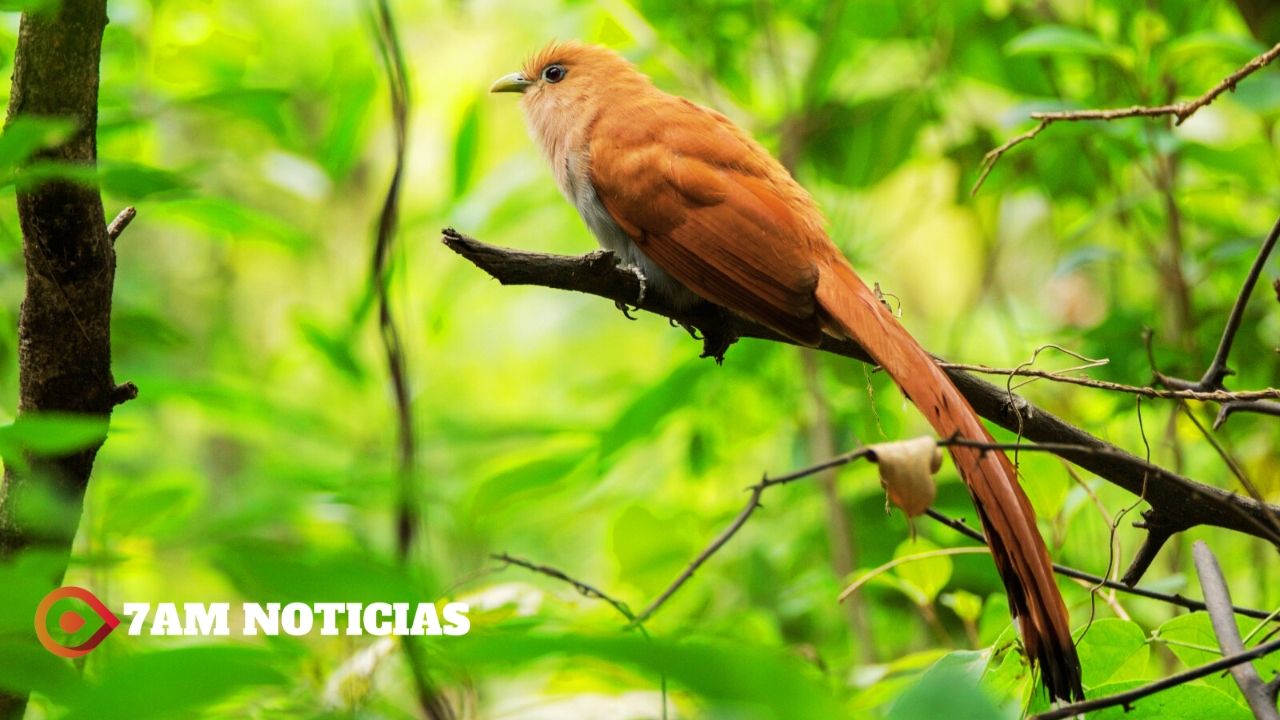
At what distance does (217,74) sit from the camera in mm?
2186

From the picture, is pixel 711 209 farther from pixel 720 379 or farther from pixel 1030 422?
pixel 1030 422

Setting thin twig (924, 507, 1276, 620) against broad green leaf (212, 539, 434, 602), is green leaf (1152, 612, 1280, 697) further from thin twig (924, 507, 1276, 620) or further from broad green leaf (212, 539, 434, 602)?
broad green leaf (212, 539, 434, 602)

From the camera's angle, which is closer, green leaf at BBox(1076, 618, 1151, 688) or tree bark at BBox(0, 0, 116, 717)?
tree bark at BBox(0, 0, 116, 717)

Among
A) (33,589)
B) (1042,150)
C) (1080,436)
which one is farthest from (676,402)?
(33,589)

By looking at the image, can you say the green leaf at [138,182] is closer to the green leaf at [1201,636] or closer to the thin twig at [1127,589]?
the thin twig at [1127,589]

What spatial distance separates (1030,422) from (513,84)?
74.8 inches

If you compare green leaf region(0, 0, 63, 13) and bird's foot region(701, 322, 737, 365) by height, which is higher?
bird's foot region(701, 322, 737, 365)

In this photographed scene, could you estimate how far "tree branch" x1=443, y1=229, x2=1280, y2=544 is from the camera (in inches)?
40.9

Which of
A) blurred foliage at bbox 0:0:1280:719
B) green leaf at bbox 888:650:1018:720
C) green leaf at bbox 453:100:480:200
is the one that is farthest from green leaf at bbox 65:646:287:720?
green leaf at bbox 453:100:480:200

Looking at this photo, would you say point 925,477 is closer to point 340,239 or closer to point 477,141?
point 477,141

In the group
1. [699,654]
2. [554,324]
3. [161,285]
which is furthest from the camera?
[554,324]

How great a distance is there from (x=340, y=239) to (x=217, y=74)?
10.3ft

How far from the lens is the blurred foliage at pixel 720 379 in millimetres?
971

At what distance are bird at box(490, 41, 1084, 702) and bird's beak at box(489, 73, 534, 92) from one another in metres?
0.13
